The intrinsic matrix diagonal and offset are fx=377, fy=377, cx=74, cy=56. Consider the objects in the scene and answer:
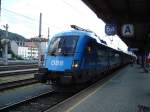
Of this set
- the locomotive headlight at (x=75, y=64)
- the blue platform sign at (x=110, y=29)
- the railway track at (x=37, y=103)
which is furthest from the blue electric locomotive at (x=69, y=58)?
the blue platform sign at (x=110, y=29)

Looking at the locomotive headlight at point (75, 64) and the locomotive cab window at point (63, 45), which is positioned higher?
the locomotive cab window at point (63, 45)

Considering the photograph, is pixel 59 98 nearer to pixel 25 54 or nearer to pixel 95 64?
pixel 95 64

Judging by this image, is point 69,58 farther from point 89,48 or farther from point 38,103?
point 38,103

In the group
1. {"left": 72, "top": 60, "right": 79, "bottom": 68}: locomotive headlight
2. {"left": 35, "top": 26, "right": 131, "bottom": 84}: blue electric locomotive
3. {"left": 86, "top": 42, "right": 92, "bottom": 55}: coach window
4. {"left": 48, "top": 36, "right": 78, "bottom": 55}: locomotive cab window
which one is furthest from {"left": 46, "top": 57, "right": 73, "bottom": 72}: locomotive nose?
{"left": 86, "top": 42, "right": 92, "bottom": 55}: coach window

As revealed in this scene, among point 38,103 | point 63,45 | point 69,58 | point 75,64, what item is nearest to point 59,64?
point 69,58

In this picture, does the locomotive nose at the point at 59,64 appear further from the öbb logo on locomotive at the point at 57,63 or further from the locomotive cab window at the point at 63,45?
the locomotive cab window at the point at 63,45

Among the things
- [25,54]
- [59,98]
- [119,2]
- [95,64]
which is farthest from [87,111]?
[25,54]

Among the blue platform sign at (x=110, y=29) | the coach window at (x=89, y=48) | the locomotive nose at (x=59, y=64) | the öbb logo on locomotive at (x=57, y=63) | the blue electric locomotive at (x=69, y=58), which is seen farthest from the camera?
the blue platform sign at (x=110, y=29)

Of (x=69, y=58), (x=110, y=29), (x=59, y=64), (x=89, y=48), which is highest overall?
(x=110, y=29)

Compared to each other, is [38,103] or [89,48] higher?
[89,48]

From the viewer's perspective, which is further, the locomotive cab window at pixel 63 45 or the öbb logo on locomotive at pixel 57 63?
the locomotive cab window at pixel 63 45

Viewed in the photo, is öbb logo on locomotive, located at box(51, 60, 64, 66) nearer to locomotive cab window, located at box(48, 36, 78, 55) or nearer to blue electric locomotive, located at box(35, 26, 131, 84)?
blue electric locomotive, located at box(35, 26, 131, 84)

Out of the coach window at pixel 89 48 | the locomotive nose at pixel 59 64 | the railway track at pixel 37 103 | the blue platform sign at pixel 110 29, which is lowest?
the railway track at pixel 37 103

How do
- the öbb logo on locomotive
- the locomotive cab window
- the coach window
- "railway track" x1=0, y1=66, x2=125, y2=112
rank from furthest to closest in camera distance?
the coach window
the locomotive cab window
the öbb logo on locomotive
"railway track" x1=0, y1=66, x2=125, y2=112
